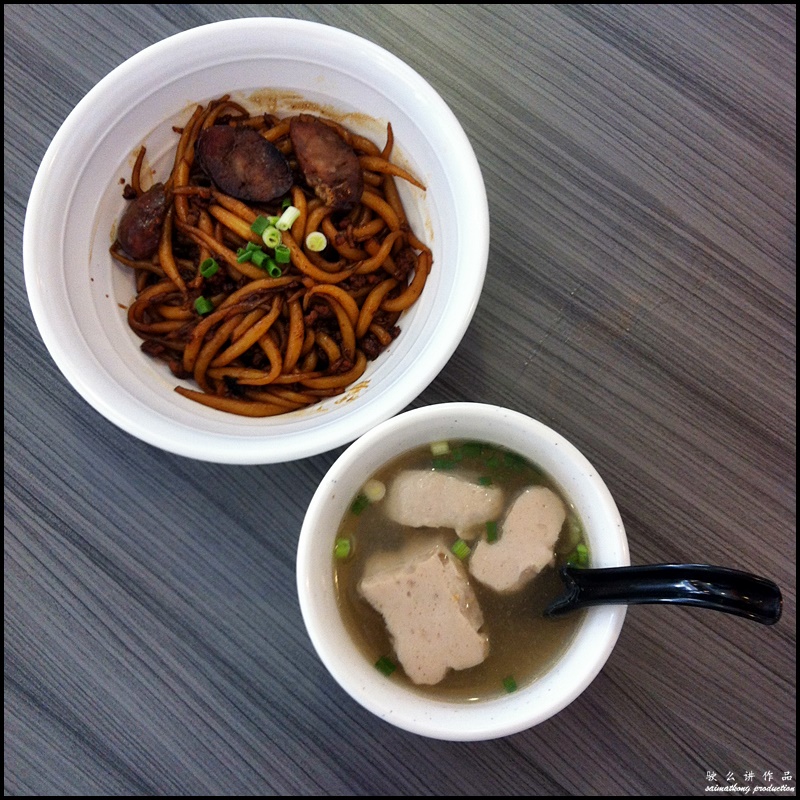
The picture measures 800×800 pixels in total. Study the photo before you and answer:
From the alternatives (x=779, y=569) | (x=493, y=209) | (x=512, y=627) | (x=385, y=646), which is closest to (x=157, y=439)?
(x=385, y=646)

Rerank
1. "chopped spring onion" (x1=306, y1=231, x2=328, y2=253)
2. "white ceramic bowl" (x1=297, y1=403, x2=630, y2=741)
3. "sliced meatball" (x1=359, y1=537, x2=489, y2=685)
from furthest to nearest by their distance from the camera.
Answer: "chopped spring onion" (x1=306, y1=231, x2=328, y2=253) → "sliced meatball" (x1=359, y1=537, x2=489, y2=685) → "white ceramic bowl" (x1=297, y1=403, x2=630, y2=741)

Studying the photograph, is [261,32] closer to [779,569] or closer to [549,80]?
[549,80]

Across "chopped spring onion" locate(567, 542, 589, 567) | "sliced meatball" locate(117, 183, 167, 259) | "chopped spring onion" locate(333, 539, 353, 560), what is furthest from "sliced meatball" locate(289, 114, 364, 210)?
"chopped spring onion" locate(567, 542, 589, 567)

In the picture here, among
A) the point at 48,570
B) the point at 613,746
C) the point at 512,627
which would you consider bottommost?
the point at 48,570

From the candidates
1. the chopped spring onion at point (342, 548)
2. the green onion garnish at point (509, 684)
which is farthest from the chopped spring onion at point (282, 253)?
the green onion garnish at point (509, 684)

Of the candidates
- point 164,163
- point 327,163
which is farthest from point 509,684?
point 164,163

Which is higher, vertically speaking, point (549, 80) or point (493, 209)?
point (549, 80)

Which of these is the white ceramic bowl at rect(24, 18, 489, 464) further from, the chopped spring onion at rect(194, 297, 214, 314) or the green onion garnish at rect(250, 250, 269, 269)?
the green onion garnish at rect(250, 250, 269, 269)
